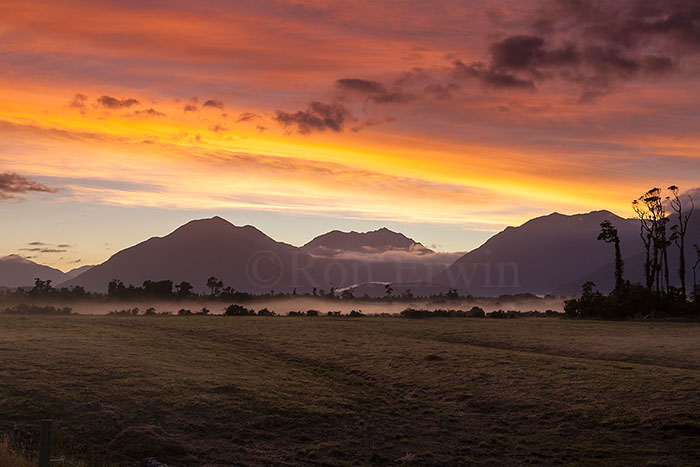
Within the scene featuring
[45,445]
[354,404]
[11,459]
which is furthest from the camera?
[354,404]

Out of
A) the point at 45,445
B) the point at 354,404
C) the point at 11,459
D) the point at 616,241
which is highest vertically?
the point at 616,241

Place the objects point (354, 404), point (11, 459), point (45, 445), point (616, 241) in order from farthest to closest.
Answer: point (616, 241) < point (354, 404) < point (11, 459) < point (45, 445)

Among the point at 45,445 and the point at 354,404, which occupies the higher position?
the point at 45,445

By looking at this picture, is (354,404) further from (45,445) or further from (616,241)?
(616,241)

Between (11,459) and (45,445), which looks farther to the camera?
(11,459)

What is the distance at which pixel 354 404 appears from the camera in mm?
33062

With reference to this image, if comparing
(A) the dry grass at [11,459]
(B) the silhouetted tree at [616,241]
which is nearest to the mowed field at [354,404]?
(A) the dry grass at [11,459]

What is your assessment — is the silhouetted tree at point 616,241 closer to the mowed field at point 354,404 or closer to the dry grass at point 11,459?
the mowed field at point 354,404

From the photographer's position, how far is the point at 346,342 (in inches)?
2393

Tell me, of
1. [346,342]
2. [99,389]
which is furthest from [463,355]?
[99,389]

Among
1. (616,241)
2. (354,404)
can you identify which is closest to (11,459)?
(354,404)

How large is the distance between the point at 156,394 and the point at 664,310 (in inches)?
3362

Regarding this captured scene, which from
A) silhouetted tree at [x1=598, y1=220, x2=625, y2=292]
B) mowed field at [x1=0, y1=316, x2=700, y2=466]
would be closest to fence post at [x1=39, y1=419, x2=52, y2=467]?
mowed field at [x1=0, y1=316, x2=700, y2=466]

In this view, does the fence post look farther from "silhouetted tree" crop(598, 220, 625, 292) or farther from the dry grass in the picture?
"silhouetted tree" crop(598, 220, 625, 292)
